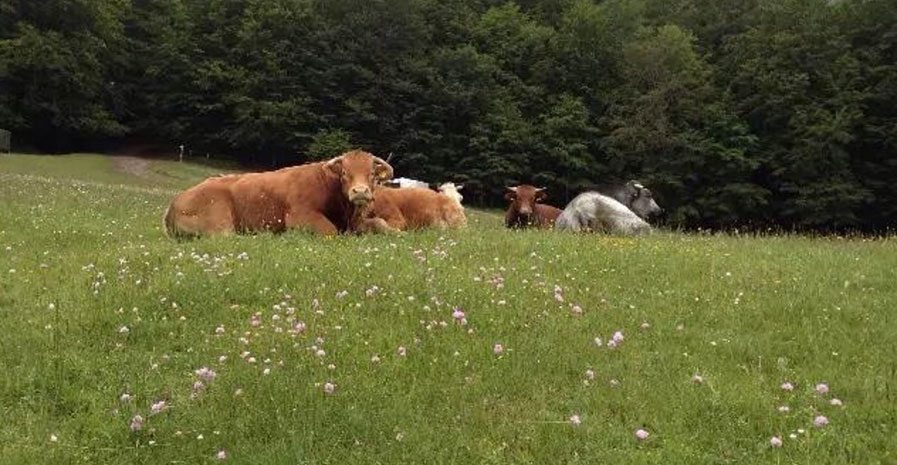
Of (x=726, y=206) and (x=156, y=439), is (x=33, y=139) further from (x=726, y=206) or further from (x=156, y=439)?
(x=156, y=439)

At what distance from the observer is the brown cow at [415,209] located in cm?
1712

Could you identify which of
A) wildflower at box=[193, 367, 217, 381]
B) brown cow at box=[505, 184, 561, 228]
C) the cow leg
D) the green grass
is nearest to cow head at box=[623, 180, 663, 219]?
brown cow at box=[505, 184, 561, 228]

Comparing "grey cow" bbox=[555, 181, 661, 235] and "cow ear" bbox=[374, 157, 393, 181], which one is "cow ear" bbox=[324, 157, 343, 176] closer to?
"cow ear" bbox=[374, 157, 393, 181]

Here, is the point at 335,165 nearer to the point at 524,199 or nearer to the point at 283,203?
the point at 283,203

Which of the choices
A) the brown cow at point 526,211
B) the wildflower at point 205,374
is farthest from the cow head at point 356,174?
the brown cow at point 526,211

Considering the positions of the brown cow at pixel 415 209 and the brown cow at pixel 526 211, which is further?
the brown cow at pixel 526 211

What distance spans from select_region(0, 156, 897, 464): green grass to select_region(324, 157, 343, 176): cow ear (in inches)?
117

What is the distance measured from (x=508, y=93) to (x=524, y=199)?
2640 inches

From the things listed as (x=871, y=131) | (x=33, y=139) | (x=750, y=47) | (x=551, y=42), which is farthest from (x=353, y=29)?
(x=871, y=131)

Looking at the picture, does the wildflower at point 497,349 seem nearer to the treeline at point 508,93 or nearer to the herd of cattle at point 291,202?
the herd of cattle at point 291,202

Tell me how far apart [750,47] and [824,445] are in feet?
286

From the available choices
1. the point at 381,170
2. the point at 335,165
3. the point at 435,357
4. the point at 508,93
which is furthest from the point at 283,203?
the point at 508,93

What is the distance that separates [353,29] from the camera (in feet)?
307

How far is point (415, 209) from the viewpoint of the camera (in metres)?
18.0
